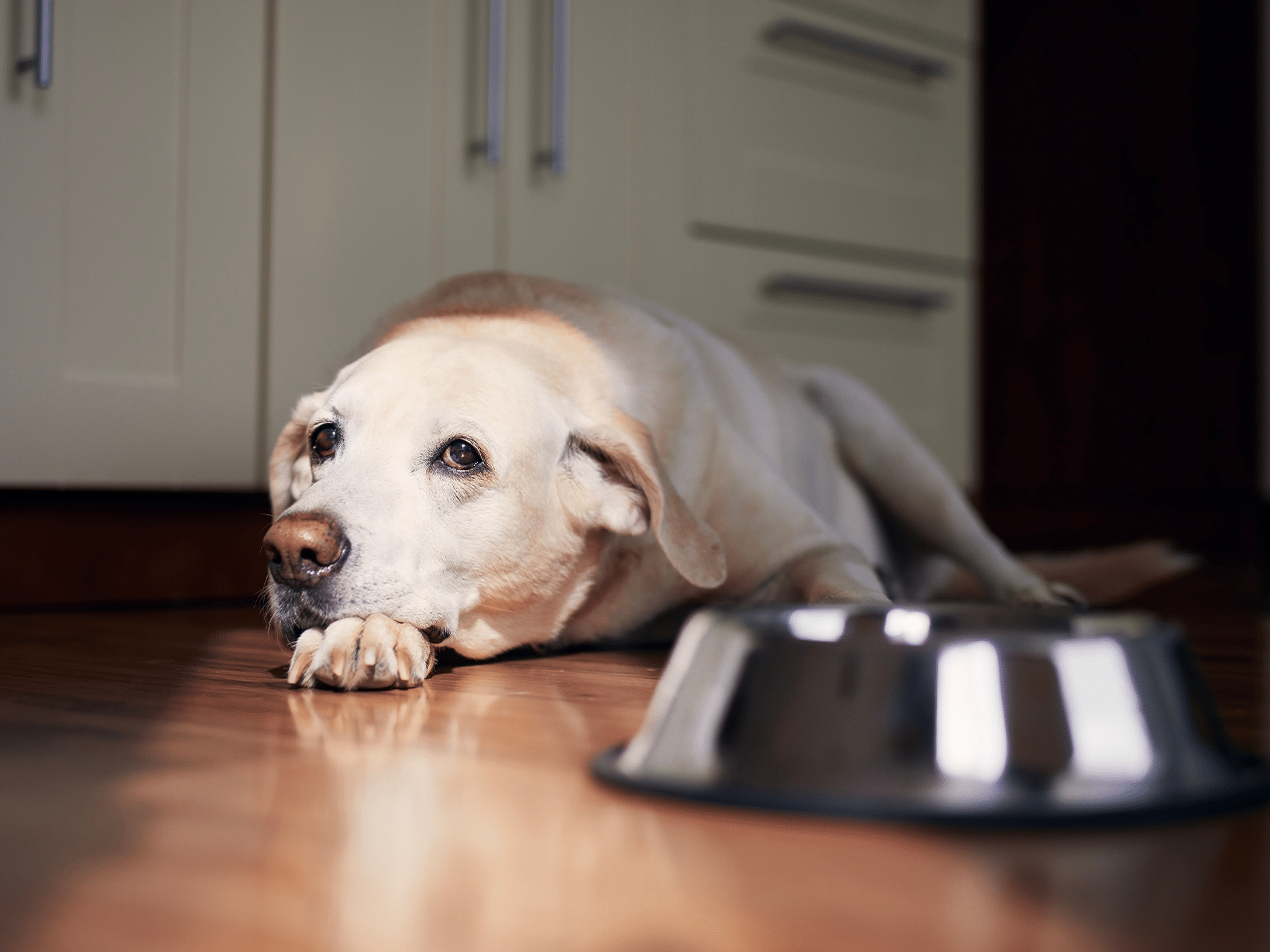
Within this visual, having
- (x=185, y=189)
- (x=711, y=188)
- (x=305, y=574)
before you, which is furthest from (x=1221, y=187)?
(x=305, y=574)

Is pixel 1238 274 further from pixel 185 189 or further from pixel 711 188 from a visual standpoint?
pixel 185 189

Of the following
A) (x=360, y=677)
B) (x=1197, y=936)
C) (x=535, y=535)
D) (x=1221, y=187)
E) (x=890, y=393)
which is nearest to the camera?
(x=1197, y=936)

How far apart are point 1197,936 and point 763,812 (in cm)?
27

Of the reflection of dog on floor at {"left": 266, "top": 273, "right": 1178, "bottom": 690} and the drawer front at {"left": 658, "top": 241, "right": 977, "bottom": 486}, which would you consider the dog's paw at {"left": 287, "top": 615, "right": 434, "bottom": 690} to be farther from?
the drawer front at {"left": 658, "top": 241, "right": 977, "bottom": 486}

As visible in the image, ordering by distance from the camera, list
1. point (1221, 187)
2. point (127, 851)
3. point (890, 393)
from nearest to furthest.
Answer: point (127, 851) < point (890, 393) < point (1221, 187)

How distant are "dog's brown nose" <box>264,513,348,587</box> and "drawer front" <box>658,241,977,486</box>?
1676 mm

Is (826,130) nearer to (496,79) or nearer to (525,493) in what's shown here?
(496,79)

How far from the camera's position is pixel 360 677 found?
1284mm

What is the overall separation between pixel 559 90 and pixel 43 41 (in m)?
1.01

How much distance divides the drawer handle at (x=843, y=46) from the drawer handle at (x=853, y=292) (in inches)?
22.9

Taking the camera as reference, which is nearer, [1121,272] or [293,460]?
[293,460]

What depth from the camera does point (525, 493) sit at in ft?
4.93

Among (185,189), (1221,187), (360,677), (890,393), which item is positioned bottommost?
(360,677)

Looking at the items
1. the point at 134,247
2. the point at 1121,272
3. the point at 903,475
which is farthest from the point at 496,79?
the point at 1121,272
